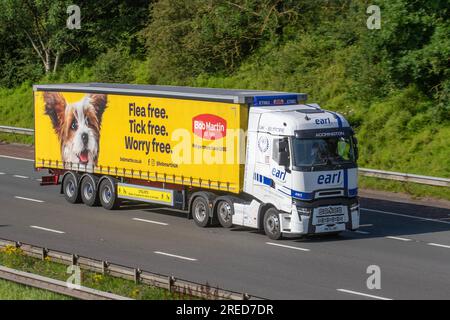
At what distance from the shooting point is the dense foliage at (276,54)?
3456cm

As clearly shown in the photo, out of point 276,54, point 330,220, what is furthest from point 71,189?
point 276,54

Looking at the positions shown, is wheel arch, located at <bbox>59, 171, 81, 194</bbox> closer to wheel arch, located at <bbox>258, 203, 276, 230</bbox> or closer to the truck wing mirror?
wheel arch, located at <bbox>258, 203, 276, 230</bbox>

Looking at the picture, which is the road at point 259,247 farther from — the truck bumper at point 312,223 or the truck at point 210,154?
the truck at point 210,154

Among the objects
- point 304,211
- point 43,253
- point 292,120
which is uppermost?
point 292,120

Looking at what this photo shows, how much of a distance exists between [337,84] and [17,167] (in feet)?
40.7

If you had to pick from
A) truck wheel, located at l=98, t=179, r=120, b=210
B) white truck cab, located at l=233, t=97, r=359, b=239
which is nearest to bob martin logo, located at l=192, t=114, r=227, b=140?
white truck cab, located at l=233, t=97, r=359, b=239

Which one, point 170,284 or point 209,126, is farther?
point 209,126

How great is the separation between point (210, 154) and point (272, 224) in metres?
2.58

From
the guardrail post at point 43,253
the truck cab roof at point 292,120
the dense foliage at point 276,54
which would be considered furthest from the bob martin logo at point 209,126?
the dense foliage at point 276,54

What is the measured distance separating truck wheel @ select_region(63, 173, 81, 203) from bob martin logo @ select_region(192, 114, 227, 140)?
211 inches

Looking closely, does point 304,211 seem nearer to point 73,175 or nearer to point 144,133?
point 144,133

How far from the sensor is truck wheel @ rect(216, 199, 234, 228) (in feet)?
83.5

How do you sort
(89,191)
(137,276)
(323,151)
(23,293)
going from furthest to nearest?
(89,191) < (323,151) < (137,276) < (23,293)

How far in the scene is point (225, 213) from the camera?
25.6 meters
